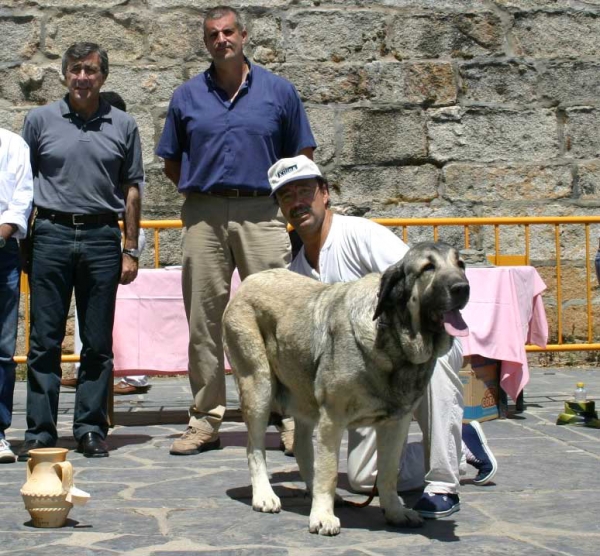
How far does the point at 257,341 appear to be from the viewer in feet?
15.2

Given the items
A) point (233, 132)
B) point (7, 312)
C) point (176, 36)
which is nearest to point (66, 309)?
point (7, 312)

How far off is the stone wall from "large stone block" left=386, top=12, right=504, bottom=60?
1cm

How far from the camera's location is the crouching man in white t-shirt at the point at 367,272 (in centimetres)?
450

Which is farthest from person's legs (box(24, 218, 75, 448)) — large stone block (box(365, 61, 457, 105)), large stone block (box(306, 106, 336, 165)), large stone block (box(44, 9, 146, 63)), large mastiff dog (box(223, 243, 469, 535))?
large stone block (box(365, 61, 457, 105))

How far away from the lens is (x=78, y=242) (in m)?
5.79

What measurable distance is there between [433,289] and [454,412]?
0.87 meters

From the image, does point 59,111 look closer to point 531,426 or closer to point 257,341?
point 257,341

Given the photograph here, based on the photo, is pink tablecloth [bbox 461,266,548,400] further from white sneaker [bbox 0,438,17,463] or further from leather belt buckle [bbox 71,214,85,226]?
white sneaker [bbox 0,438,17,463]

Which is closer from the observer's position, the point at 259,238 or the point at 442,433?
the point at 442,433

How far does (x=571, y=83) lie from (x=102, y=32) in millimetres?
3847

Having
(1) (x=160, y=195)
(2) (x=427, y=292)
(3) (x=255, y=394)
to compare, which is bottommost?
(3) (x=255, y=394)

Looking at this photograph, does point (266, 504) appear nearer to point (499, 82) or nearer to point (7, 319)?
point (7, 319)

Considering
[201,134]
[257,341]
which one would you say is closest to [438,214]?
[201,134]

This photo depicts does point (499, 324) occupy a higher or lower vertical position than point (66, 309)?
lower
